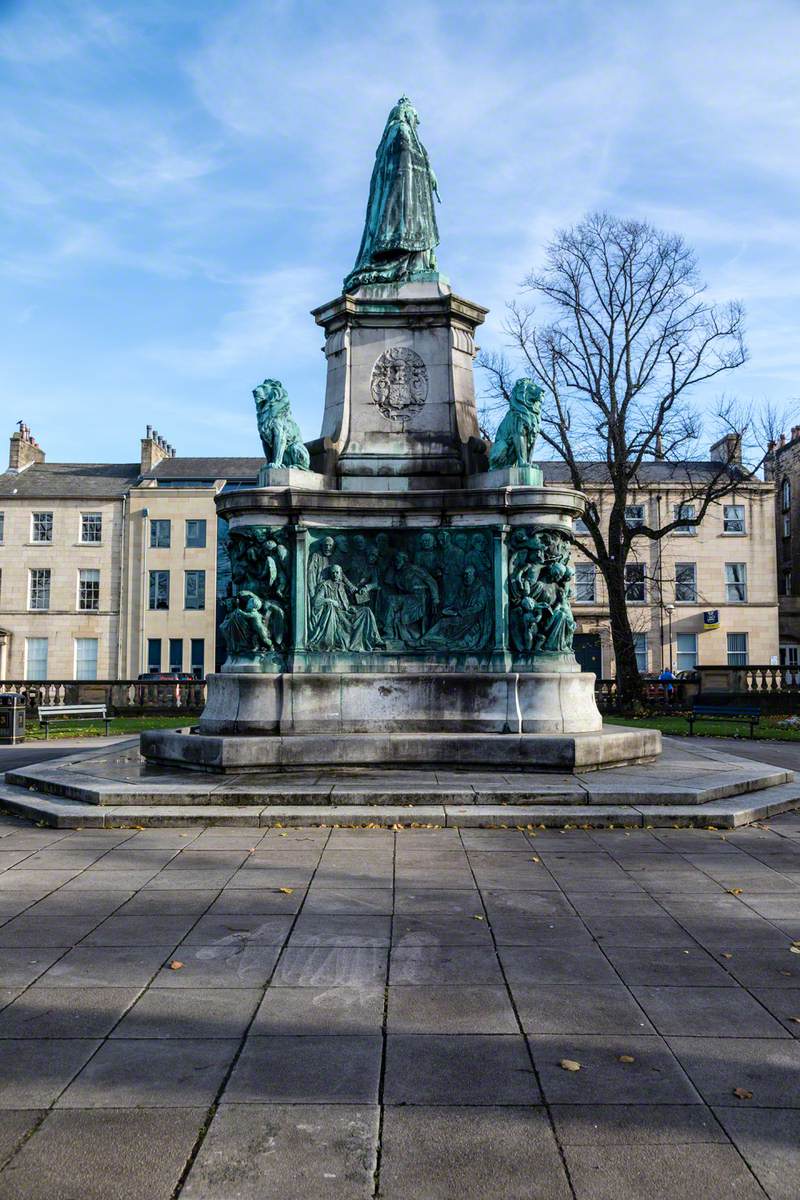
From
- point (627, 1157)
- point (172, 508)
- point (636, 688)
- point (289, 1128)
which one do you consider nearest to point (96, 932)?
point (289, 1128)

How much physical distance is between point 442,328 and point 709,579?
39.6 metres

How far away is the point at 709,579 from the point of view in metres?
50.0

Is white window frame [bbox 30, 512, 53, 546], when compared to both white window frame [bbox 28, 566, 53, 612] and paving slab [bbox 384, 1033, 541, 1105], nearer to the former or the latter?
white window frame [bbox 28, 566, 53, 612]

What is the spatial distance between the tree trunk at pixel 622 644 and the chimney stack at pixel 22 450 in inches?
1538

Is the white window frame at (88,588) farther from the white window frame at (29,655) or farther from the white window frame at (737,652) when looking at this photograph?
the white window frame at (737,652)

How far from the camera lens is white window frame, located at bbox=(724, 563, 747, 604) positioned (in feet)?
163

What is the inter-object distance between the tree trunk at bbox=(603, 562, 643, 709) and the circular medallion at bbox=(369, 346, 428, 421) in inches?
682

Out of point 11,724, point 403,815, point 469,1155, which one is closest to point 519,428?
point 403,815

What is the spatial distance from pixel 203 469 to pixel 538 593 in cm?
4524

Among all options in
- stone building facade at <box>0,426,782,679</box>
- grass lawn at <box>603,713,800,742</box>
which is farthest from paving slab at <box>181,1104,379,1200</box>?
stone building facade at <box>0,426,782,679</box>

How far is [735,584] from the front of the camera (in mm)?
49938

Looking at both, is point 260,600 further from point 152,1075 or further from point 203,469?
point 203,469

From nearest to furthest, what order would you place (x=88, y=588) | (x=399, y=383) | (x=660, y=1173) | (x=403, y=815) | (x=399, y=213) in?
(x=660, y=1173) < (x=403, y=815) < (x=399, y=383) < (x=399, y=213) < (x=88, y=588)

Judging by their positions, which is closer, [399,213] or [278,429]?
[278,429]
